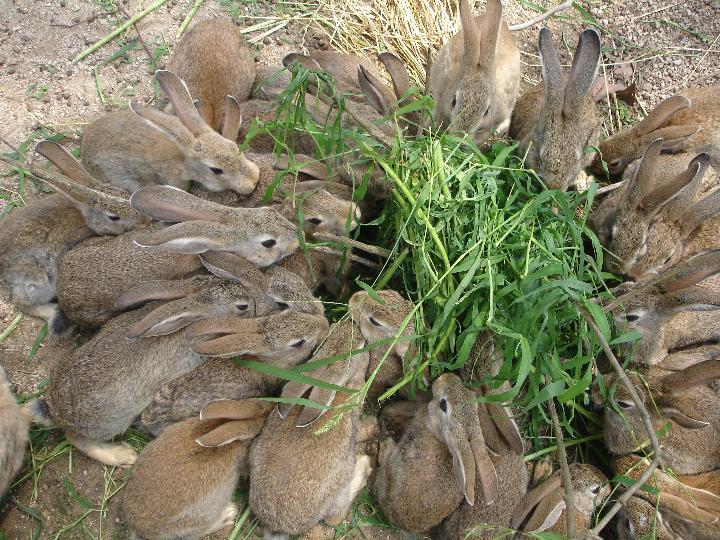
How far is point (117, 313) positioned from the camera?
4008 millimetres

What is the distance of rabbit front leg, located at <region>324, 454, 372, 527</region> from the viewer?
3.82 metres

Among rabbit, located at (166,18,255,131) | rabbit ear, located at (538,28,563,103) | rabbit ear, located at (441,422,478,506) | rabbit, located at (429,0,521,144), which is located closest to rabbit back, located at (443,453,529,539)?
rabbit ear, located at (441,422,478,506)

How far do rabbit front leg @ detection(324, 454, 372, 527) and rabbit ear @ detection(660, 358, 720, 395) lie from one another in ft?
6.99

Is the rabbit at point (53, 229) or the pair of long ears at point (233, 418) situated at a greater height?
the rabbit at point (53, 229)

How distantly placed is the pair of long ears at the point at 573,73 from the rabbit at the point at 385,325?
6.06 ft

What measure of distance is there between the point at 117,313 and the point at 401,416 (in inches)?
83.4

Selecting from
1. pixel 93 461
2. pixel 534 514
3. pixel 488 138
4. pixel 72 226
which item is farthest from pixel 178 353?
pixel 488 138

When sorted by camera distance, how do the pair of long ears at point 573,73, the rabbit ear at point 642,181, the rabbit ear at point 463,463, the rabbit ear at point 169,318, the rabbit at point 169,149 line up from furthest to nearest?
the rabbit at point 169,149, the rabbit ear at point 642,181, the pair of long ears at point 573,73, the rabbit ear at point 169,318, the rabbit ear at point 463,463

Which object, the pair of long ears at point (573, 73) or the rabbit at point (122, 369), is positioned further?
the pair of long ears at point (573, 73)

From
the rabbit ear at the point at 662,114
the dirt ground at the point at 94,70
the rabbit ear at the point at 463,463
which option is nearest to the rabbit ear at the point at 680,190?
the rabbit ear at the point at 662,114

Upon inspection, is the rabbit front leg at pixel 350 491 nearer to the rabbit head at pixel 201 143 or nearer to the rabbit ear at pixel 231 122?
the rabbit head at pixel 201 143

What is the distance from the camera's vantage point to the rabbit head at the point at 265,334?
3639 mm

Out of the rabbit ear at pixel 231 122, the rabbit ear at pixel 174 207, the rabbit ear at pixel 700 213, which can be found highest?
the rabbit ear at pixel 231 122

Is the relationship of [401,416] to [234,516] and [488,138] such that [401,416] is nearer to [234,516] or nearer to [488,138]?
[234,516]
